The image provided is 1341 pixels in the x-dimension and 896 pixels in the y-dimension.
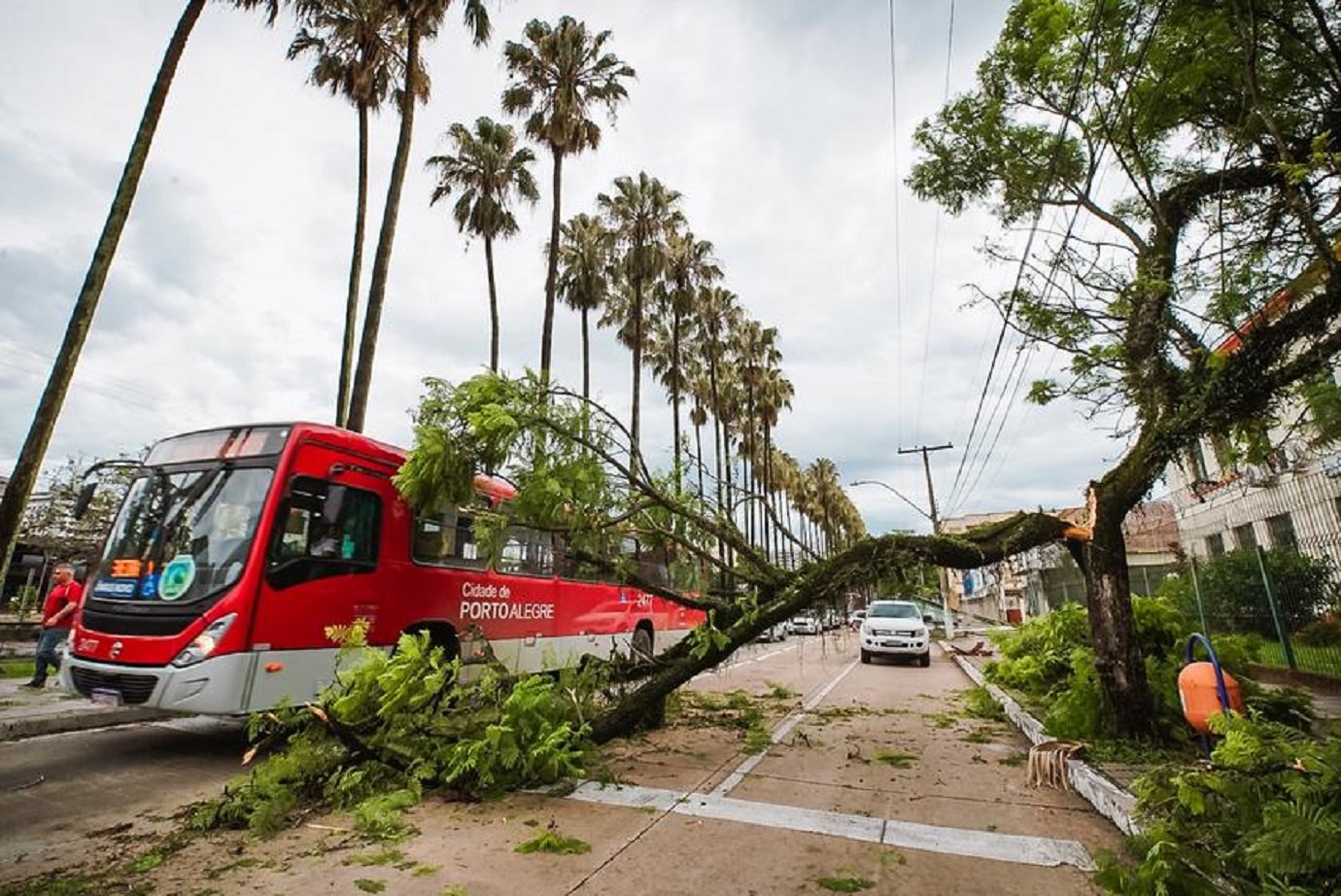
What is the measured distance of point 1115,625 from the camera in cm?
640

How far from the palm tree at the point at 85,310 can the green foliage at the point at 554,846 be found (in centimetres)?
816

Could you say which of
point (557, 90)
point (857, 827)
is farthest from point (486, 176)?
point (857, 827)

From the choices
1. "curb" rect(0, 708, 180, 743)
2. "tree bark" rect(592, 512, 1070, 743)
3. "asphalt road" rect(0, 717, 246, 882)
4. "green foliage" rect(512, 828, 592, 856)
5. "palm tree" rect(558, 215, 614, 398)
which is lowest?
"green foliage" rect(512, 828, 592, 856)

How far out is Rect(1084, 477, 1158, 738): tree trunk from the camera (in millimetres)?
6215

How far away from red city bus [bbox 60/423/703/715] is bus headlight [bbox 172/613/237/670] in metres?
0.01

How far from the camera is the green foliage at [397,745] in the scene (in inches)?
185

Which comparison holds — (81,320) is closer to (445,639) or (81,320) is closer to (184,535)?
(184,535)

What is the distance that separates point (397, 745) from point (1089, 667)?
6.93 metres

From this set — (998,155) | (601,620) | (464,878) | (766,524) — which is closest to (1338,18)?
(998,155)

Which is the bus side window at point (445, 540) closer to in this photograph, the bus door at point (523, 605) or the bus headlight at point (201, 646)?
the bus door at point (523, 605)

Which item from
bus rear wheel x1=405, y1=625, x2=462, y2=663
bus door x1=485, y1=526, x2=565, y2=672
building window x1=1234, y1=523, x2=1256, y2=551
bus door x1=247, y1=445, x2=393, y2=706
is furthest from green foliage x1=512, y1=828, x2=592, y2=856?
building window x1=1234, y1=523, x2=1256, y2=551

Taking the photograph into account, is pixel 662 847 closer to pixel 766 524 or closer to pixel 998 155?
pixel 998 155

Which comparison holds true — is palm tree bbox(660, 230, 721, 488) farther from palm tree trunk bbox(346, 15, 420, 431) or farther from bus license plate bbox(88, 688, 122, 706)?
bus license plate bbox(88, 688, 122, 706)

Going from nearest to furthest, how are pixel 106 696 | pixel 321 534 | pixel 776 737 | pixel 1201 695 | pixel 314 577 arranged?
pixel 1201 695, pixel 106 696, pixel 314 577, pixel 321 534, pixel 776 737
